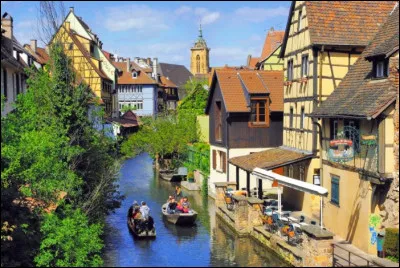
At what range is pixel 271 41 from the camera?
149ft

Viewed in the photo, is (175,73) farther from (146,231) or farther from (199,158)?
(146,231)

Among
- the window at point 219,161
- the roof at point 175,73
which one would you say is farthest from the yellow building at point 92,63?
the roof at point 175,73

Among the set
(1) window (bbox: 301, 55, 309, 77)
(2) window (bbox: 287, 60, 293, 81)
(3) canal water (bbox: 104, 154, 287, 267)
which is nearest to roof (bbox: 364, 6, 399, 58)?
(1) window (bbox: 301, 55, 309, 77)

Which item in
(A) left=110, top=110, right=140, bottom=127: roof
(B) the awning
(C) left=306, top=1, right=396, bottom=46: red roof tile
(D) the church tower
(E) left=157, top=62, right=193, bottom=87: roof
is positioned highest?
(D) the church tower

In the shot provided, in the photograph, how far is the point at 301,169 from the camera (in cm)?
2545

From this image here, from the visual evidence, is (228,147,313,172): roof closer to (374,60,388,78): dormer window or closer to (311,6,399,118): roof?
(311,6,399,118): roof

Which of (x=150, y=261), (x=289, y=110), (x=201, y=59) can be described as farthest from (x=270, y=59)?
(x=201, y=59)

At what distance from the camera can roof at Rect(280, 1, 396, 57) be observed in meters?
23.2

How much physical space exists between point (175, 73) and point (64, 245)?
10874 centimetres

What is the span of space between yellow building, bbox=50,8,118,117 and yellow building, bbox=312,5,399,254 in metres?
30.8

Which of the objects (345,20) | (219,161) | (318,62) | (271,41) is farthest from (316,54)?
(271,41)

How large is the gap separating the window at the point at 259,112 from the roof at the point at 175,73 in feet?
293

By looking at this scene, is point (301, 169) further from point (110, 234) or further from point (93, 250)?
point (93, 250)

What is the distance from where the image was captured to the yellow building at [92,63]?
51844mm
